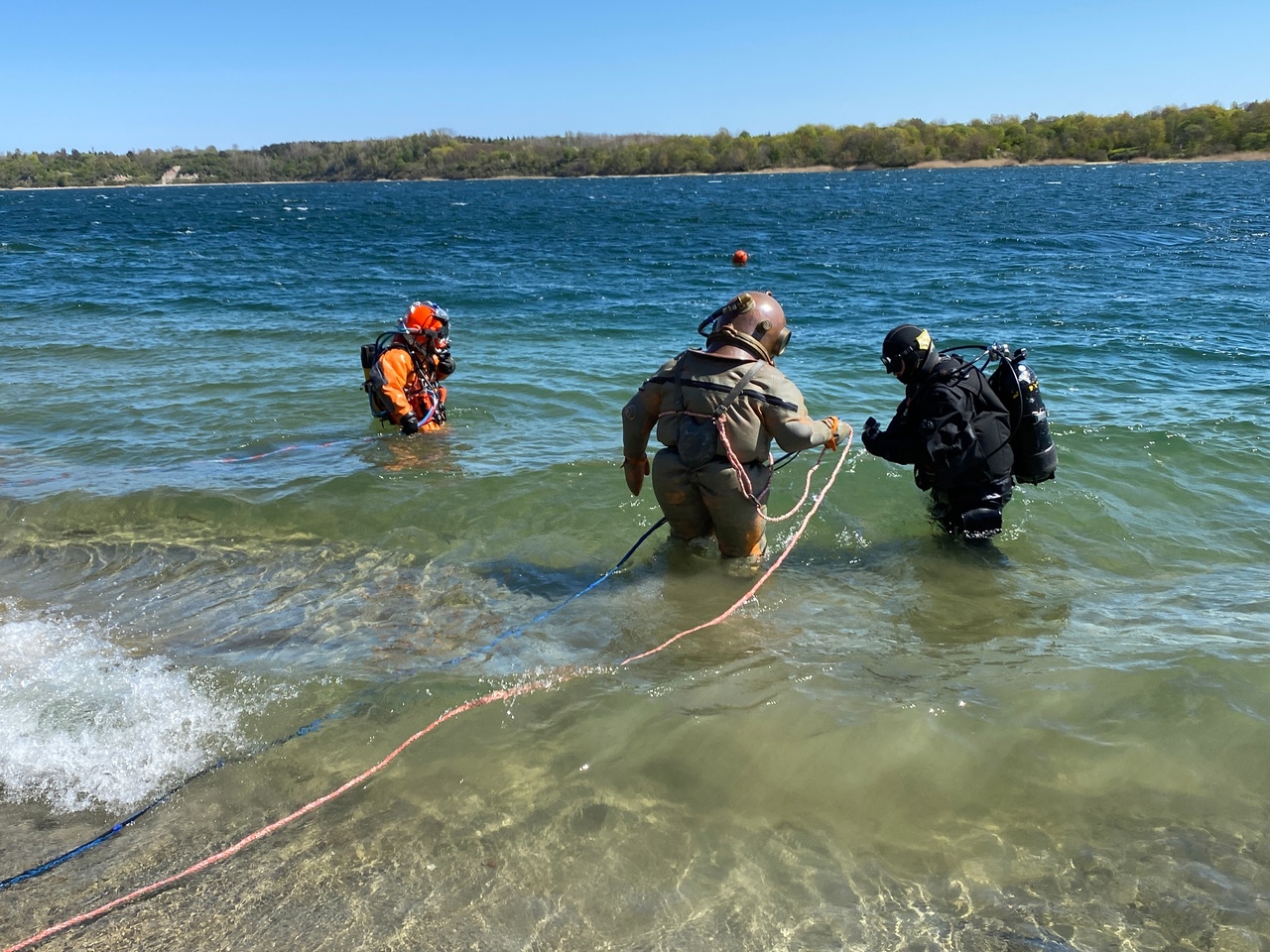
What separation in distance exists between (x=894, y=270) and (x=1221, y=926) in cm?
2488

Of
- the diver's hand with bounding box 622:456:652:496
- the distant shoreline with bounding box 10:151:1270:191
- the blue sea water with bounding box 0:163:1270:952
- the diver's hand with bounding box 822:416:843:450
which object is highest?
the distant shoreline with bounding box 10:151:1270:191

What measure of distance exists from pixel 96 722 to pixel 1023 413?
554 centimetres

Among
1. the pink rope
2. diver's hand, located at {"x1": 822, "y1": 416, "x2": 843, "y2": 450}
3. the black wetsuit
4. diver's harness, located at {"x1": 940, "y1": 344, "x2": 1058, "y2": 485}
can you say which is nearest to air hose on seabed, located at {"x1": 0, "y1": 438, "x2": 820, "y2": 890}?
the pink rope

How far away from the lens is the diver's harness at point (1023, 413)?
5.77 meters

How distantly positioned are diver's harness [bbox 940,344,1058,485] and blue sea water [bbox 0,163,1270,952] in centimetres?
80

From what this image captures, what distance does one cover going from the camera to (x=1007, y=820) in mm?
3496

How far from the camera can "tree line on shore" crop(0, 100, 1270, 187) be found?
4946 inches

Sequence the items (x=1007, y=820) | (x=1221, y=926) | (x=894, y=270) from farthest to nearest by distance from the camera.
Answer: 1. (x=894, y=270)
2. (x=1007, y=820)
3. (x=1221, y=926)

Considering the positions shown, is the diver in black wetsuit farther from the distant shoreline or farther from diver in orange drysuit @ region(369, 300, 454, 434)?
the distant shoreline

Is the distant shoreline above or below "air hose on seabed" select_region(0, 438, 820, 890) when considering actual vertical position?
above

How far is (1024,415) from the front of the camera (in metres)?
5.81

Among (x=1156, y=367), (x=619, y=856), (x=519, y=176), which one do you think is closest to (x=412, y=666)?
(x=619, y=856)

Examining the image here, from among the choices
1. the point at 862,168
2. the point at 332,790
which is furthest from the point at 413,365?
the point at 862,168

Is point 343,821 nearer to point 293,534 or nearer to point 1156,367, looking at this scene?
point 293,534
